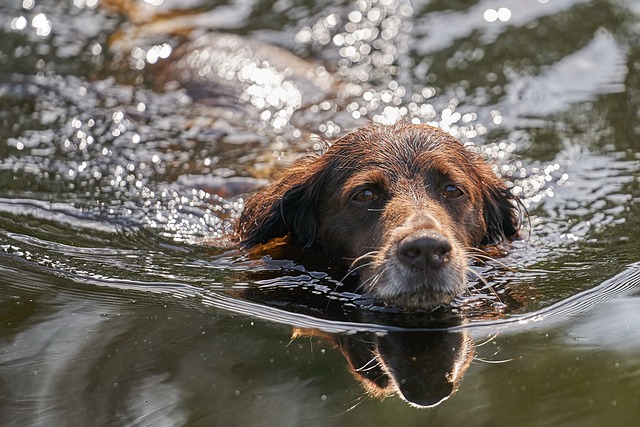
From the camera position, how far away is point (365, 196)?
5.11m

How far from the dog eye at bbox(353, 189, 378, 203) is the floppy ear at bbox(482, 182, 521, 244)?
883 mm

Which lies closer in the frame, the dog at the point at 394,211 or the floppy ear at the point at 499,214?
the dog at the point at 394,211

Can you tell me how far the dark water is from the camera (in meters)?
3.88

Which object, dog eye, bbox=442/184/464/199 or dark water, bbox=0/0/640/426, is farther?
dog eye, bbox=442/184/464/199

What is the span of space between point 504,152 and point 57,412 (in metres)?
4.59

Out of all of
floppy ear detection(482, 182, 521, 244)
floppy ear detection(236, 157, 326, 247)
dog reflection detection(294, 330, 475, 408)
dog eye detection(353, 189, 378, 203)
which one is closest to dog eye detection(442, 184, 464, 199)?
dog eye detection(353, 189, 378, 203)

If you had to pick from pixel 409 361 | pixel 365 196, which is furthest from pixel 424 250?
pixel 365 196

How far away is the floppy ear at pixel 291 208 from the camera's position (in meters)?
5.58

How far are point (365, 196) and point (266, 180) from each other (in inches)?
68.0

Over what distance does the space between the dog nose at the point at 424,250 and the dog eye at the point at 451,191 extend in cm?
81

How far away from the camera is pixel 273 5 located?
1002 centimetres

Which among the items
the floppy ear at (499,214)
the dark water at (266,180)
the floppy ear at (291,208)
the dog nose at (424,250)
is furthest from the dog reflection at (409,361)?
the floppy ear at (499,214)

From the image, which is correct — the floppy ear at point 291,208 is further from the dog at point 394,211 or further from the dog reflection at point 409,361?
the dog reflection at point 409,361

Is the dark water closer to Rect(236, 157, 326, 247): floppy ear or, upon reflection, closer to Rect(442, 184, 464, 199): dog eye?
Rect(236, 157, 326, 247): floppy ear
